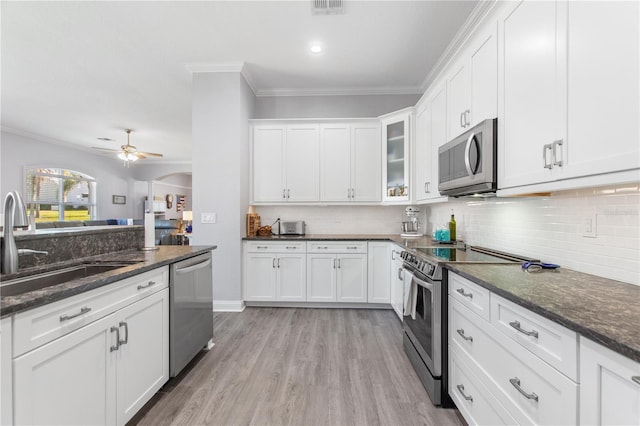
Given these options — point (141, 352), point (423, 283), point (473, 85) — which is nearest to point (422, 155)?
point (473, 85)

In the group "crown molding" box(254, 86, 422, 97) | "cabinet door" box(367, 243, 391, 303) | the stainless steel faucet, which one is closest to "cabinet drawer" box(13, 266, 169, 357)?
the stainless steel faucet

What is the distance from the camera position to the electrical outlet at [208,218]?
147 inches

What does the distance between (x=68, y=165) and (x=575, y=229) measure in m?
10.1

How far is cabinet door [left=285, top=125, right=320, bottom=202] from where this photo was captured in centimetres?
414

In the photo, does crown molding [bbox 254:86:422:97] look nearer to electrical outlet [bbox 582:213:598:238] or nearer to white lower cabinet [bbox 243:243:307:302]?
white lower cabinet [bbox 243:243:307:302]

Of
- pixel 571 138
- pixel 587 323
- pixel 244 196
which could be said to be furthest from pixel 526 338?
pixel 244 196

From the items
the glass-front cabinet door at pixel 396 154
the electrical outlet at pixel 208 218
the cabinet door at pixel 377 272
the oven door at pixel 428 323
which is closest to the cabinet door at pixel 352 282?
the cabinet door at pixel 377 272

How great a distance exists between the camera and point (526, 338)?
1161 mm

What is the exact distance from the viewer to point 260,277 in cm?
384

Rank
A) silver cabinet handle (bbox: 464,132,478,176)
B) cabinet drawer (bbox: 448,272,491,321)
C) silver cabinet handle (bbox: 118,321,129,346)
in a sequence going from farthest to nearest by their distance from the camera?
silver cabinet handle (bbox: 464,132,478,176), silver cabinet handle (bbox: 118,321,129,346), cabinet drawer (bbox: 448,272,491,321)

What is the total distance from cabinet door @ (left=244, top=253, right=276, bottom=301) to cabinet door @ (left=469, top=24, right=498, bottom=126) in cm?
272

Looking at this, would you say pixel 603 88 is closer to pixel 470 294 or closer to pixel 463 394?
pixel 470 294

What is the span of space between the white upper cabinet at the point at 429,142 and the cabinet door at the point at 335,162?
89 cm

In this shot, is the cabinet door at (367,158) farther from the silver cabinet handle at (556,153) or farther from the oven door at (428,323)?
the silver cabinet handle at (556,153)
